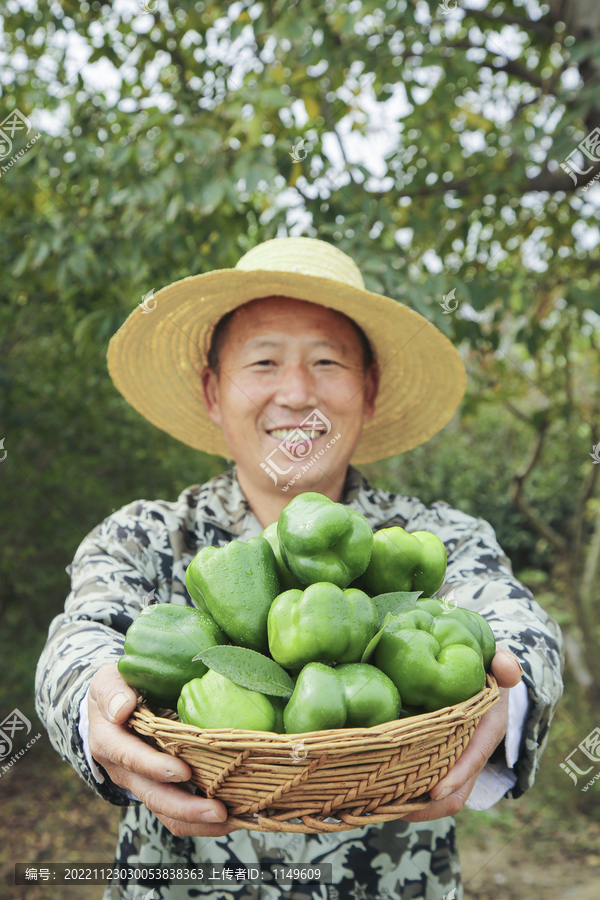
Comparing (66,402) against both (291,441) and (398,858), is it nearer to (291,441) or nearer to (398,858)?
(291,441)

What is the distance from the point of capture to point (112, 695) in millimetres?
1287

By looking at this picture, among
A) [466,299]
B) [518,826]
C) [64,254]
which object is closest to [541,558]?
[518,826]

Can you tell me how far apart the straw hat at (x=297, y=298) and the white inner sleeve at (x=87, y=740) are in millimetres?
1189

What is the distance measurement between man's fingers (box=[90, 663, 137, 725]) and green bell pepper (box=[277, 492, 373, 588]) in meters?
0.37

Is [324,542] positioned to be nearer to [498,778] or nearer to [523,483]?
[498,778]

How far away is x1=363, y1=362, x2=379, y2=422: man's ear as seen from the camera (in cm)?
237

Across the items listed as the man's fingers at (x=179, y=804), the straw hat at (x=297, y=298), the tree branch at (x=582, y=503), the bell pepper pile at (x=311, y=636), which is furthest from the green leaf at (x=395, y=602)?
the tree branch at (x=582, y=503)

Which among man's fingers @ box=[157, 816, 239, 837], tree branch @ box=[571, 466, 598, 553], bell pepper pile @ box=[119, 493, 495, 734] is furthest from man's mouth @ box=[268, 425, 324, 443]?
tree branch @ box=[571, 466, 598, 553]

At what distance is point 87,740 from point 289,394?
1.01 m

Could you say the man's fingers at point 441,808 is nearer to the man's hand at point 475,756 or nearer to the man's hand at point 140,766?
the man's hand at point 475,756

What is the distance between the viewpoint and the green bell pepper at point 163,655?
1285mm

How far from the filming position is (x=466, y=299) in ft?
10.0

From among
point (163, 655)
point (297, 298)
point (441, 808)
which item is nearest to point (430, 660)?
point (441, 808)

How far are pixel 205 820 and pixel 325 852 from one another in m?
0.73
